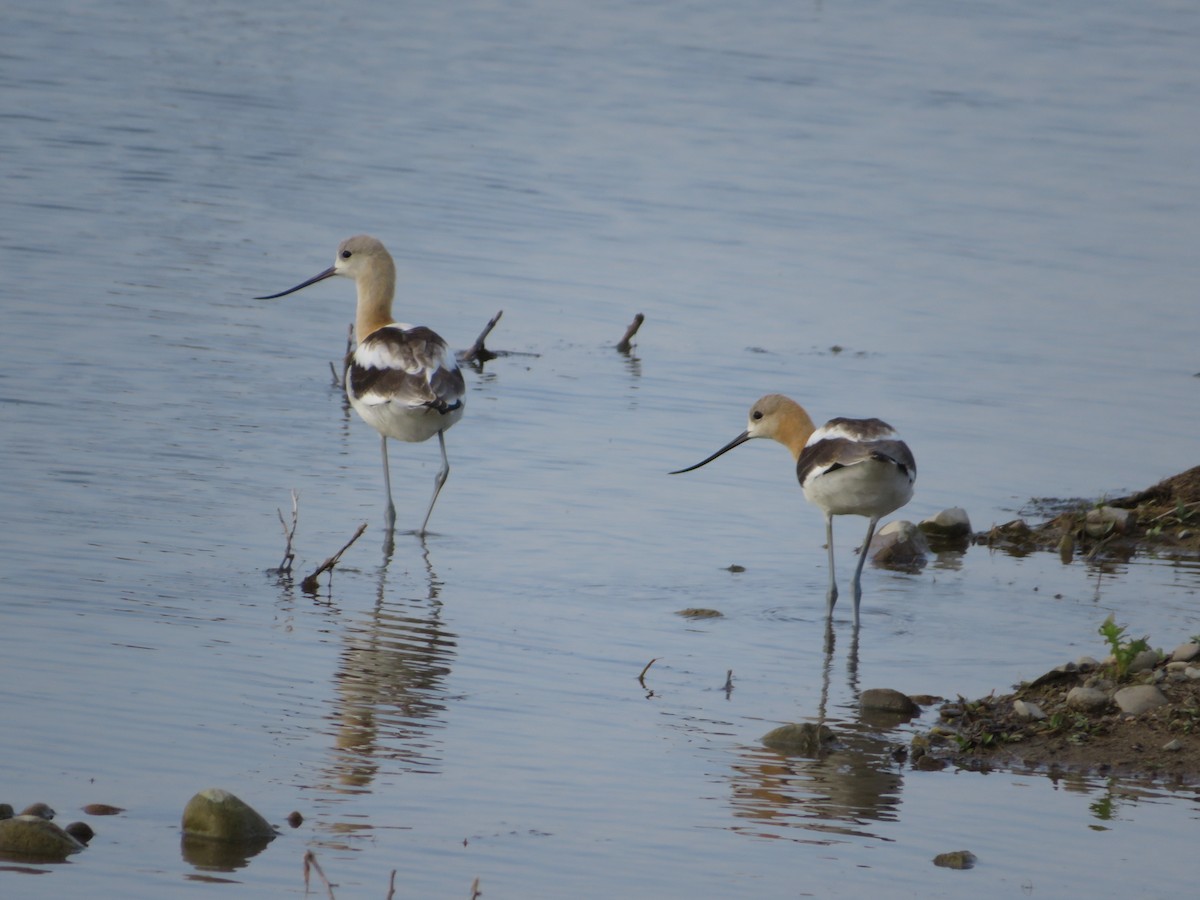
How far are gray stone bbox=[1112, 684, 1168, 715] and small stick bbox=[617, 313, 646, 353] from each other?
7.04m

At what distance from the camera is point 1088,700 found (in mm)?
6762

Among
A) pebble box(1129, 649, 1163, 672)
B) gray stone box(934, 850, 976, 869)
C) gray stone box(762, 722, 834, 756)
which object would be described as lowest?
gray stone box(934, 850, 976, 869)

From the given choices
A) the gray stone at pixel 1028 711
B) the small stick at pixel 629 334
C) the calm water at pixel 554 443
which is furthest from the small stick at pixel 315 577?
the small stick at pixel 629 334

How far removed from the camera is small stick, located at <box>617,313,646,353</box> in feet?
44.3

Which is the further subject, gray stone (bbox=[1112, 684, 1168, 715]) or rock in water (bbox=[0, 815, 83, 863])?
gray stone (bbox=[1112, 684, 1168, 715])

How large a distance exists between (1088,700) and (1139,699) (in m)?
0.18

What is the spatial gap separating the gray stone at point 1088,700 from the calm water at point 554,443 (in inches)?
21.3

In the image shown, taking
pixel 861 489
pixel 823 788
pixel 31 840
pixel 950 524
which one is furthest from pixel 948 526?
pixel 31 840

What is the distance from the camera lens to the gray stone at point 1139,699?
21.9 feet

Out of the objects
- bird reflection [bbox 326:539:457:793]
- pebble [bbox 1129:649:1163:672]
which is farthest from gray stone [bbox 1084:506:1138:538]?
bird reflection [bbox 326:539:457:793]

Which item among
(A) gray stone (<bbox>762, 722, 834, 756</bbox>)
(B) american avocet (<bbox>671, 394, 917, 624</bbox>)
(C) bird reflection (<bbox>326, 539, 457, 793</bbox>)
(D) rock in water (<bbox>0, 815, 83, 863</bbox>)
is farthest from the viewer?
(B) american avocet (<bbox>671, 394, 917, 624</bbox>)

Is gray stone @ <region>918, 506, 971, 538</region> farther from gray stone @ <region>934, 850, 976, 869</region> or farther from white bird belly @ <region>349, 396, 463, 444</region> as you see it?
gray stone @ <region>934, 850, 976, 869</region>

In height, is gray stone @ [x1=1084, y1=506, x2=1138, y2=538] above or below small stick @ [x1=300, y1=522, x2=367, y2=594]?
above

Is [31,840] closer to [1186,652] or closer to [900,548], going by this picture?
[1186,652]
